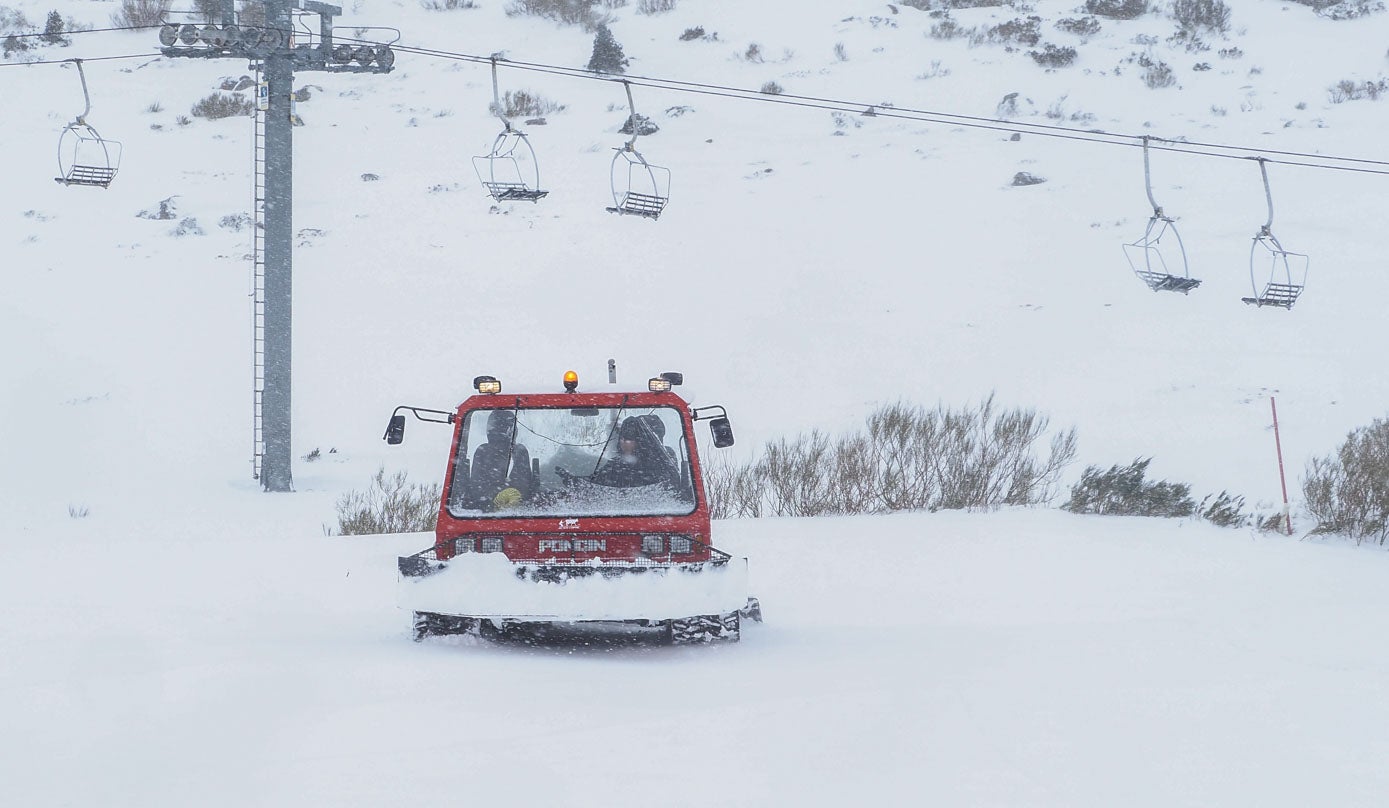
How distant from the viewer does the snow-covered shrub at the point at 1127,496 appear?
13.5 metres

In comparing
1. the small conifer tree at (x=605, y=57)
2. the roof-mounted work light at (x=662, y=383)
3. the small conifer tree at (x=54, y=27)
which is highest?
the small conifer tree at (x=54, y=27)

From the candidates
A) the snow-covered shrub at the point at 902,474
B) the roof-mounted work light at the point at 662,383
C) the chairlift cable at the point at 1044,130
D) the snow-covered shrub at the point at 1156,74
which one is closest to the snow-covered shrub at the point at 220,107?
the chairlift cable at the point at 1044,130

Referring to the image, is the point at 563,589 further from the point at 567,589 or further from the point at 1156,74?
the point at 1156,74

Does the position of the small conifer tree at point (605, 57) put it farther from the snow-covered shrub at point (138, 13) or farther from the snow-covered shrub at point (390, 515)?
the snow-covered shrub at point (390, 515)

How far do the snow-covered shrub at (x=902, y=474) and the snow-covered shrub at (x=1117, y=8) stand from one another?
27.0 m

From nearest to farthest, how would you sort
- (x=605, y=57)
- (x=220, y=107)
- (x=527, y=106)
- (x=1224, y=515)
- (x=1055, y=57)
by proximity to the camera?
(x=1224, y=515) → (x=527, y=106) → (x=220, y=107) → (x=1055, y=57) → (x=605, y=57)

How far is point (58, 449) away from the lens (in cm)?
1906

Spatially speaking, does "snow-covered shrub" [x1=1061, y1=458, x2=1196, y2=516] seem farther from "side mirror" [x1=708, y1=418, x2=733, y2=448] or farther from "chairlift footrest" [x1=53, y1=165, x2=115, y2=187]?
"chairlift footrest" [x1=53, y1=165, x2=115, y2=187]

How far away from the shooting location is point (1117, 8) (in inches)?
1497

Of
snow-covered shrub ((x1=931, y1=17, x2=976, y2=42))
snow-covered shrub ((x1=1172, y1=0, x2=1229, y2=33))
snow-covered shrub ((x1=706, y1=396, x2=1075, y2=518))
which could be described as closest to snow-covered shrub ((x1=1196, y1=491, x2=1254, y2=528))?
snow-covered shrub ((x1=706, y1=396, x2=1075, y2=518))

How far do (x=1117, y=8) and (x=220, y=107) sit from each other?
79.3 ft

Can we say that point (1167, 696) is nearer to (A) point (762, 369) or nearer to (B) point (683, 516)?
(B) point (683, 516)

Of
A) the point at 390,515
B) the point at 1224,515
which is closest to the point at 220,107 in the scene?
the point at 390,515

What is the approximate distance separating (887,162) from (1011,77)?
17.7 feet
